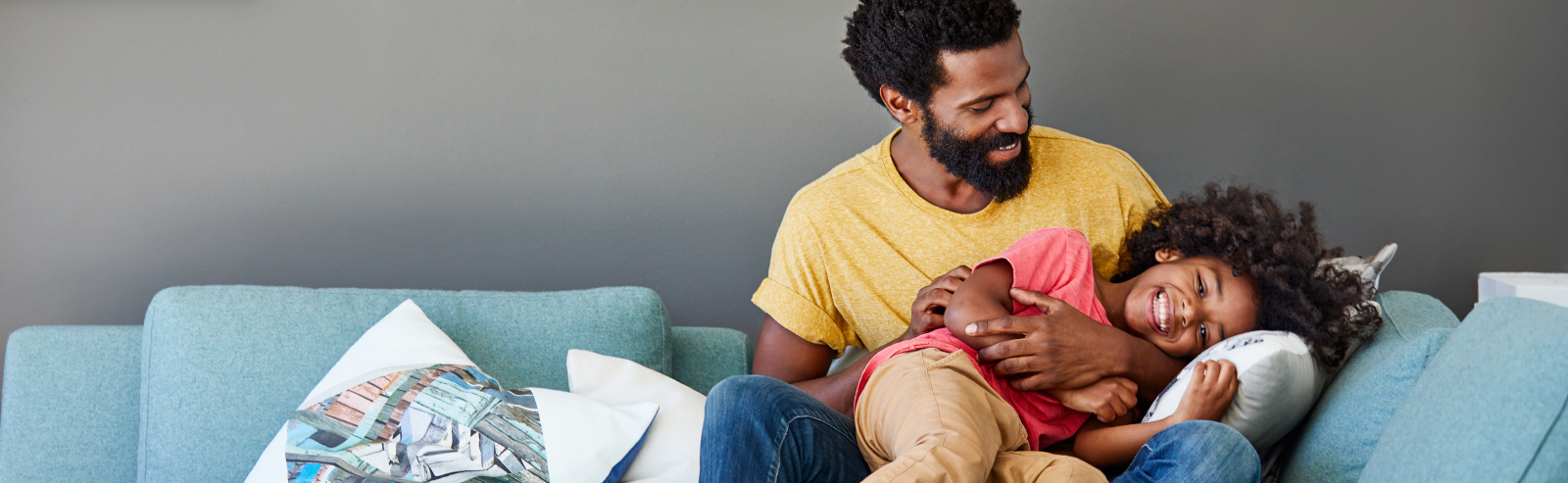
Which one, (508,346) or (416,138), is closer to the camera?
(508,346)

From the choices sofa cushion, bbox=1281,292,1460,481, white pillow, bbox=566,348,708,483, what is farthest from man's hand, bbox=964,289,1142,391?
white pillow, bbox=566,348,708,483

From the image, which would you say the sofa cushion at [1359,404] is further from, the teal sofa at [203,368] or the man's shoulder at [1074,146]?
the teal sofa at [203,368]

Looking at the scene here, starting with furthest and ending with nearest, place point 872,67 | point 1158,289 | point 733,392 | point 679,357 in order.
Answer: point 679,357 → point 872,67 → point 1158,289 → point 733,392

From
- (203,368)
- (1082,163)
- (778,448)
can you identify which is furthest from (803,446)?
(203,368)

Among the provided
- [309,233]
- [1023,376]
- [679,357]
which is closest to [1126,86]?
[1023,376]

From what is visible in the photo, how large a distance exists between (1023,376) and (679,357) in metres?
0.78

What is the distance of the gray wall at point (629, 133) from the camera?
2.18 m

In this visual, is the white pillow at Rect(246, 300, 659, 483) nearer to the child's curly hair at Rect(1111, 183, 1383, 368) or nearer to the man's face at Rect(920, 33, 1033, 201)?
the man's face at Rect(920, 33, 1033, 201)

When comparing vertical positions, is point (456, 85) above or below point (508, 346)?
above

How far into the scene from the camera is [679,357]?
2.03 m

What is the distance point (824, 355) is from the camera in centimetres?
193

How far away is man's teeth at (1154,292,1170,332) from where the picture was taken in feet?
5.31

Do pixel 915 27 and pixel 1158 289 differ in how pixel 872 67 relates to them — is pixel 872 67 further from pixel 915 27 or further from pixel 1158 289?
pixel 1158 289

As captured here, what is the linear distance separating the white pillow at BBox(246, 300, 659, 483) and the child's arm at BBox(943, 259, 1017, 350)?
0.54 m
